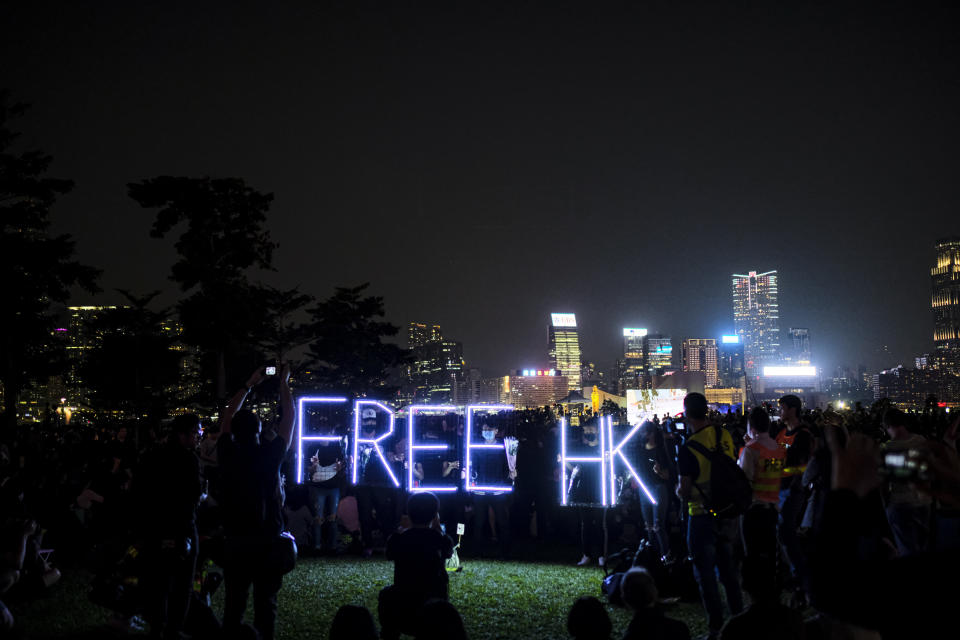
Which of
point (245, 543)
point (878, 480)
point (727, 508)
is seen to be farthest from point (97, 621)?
point (878, 480)

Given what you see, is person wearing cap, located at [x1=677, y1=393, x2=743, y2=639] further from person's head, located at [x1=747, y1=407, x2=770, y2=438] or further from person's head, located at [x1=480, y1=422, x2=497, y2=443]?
person's head, located at [x1=480, y1=422, x2=497, y2=443]

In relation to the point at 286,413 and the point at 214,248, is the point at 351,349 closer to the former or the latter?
the point at 214,248

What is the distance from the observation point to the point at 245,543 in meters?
6.58

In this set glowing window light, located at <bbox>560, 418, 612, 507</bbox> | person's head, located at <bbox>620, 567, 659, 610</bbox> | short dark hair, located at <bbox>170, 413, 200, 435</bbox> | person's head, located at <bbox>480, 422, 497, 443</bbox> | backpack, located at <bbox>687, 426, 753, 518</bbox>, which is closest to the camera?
person's head, located at <bbox>620, 567, 659, 610</bbox>

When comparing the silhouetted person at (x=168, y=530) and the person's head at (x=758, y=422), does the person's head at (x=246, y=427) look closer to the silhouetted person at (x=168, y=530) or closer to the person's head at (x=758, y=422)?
the silhouetted person at (x=168, y=530)

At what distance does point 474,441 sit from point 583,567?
316cm

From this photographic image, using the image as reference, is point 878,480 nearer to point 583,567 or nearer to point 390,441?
point 583,567

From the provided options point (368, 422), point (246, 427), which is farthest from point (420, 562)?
point (368, 422)

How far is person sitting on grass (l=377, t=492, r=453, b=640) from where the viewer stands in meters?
6.40

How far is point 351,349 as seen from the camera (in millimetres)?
54000

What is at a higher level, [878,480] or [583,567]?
[878,480]

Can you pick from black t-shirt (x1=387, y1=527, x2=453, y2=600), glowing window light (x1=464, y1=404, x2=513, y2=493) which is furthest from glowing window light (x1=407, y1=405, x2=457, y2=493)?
black t-shirt (x1=387, y1=527, x2=453, y2=600)

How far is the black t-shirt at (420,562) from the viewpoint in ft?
21.4

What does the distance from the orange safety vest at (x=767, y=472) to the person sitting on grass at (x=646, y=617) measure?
375 centimetres
